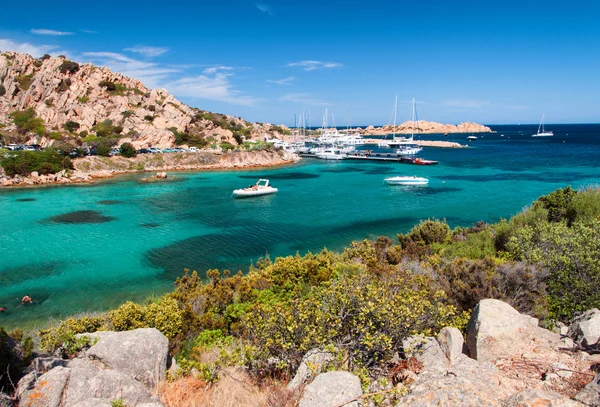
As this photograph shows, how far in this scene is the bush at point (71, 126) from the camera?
83.4m

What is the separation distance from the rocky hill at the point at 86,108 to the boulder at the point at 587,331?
8058 cm

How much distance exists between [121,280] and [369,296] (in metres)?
16.5

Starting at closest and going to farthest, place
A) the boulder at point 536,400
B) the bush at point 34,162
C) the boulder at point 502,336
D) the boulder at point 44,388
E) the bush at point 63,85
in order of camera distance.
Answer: the boulder at point 536,400
the boulder at point 44,388
the boulder at point 502,336
the bush at point 34,162
the bush at point 63,85

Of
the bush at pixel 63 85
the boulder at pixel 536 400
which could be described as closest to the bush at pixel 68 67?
the bush at pixel 63 85

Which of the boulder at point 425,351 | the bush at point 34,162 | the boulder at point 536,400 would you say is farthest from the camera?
the bush at point 34,162

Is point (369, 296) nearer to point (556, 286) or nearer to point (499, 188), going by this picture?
point (556, 286)

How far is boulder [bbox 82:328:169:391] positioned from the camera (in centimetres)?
702

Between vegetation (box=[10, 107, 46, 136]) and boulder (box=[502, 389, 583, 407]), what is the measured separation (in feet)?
302

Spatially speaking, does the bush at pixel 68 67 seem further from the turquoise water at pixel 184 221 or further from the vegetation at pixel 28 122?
the turquoise water at pixel 184 221

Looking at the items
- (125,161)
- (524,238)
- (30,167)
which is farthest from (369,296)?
(125,161)

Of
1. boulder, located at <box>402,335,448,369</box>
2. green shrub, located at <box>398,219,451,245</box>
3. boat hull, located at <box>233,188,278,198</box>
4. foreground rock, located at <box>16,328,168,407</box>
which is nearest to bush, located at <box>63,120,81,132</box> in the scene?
boat hull, located at <box>233,188,278,198</box>

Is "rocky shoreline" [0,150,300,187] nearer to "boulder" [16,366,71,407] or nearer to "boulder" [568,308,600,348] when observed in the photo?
"boulder" [16,366,71,407]

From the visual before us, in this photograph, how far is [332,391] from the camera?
5.21 metres

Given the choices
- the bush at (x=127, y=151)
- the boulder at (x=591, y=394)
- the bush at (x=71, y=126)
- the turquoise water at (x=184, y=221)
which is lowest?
the turquoise water at (x=184, y=221)
